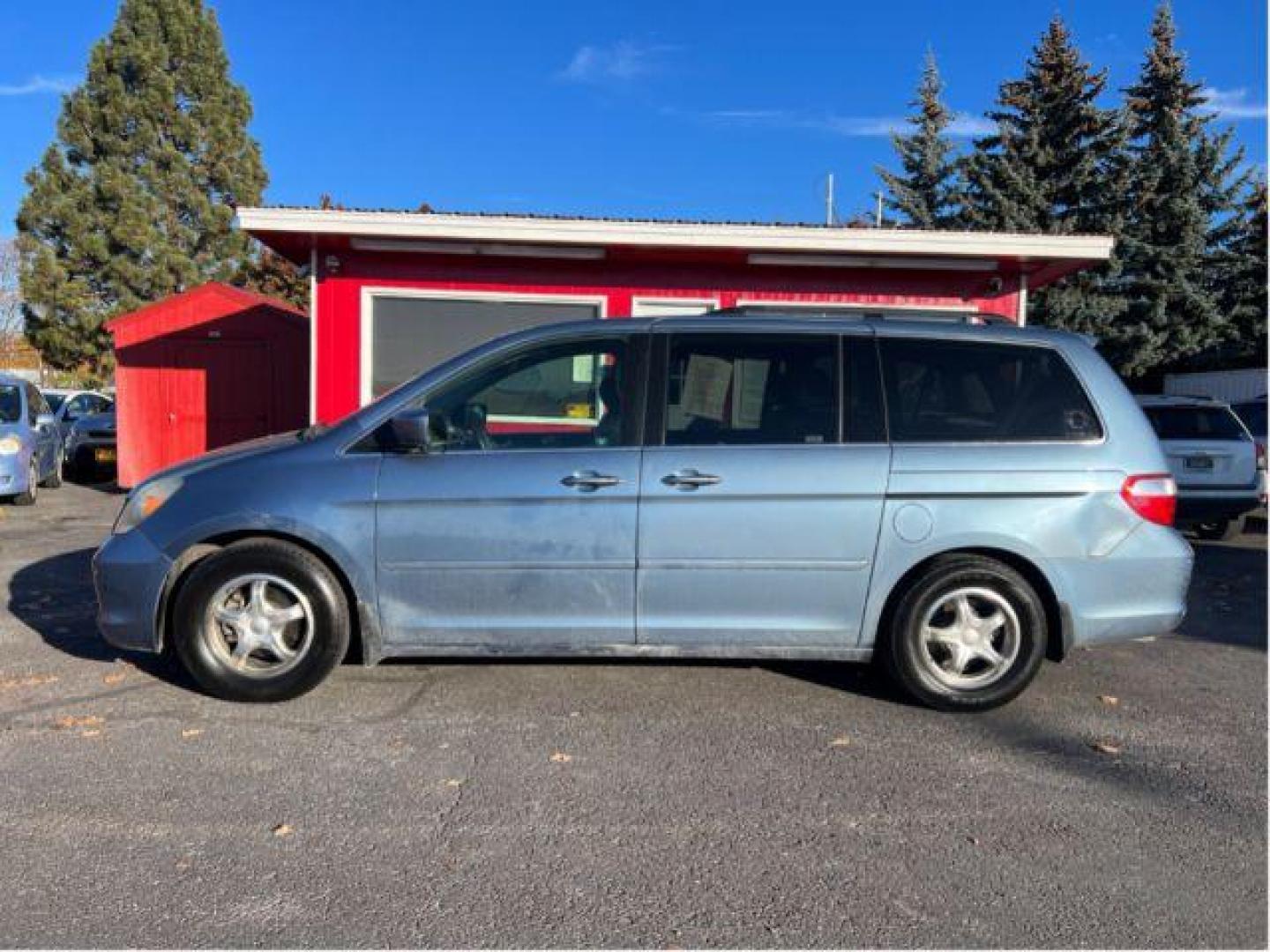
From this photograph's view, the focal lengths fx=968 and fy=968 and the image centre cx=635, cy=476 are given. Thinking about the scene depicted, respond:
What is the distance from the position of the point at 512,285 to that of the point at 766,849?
815 cm

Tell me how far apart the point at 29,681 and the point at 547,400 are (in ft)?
9.50

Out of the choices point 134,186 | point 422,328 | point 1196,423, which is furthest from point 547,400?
point 134,186

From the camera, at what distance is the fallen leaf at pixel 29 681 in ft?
15.4

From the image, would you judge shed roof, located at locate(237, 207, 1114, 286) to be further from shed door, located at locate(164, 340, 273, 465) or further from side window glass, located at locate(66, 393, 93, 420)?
side window glass, located at locate(66, 393, 93, 420)

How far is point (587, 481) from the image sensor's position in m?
4.28

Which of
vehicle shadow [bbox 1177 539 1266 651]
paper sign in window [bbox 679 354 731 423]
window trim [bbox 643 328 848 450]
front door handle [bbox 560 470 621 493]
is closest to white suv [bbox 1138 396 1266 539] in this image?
vehicle shadow [bbox 1177 539 1266 651]

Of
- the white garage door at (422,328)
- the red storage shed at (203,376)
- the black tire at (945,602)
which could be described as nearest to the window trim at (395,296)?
the white garage door at (422,328)

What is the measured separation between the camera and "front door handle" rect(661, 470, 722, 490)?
4289mm

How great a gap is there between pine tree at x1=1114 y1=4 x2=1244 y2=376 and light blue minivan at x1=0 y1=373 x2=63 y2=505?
79.6ft

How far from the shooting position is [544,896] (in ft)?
9.36

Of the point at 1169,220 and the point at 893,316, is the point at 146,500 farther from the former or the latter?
the point at 1169,220

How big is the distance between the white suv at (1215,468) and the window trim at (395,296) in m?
6.11

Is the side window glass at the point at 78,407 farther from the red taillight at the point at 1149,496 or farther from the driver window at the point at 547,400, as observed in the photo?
the red taillight at the point at 1149,496

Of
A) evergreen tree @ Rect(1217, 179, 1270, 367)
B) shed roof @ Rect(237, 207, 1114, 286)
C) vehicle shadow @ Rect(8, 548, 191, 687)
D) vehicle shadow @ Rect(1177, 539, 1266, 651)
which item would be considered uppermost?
evergreen tree @ Rect(1217, 179, 1270, 367)
